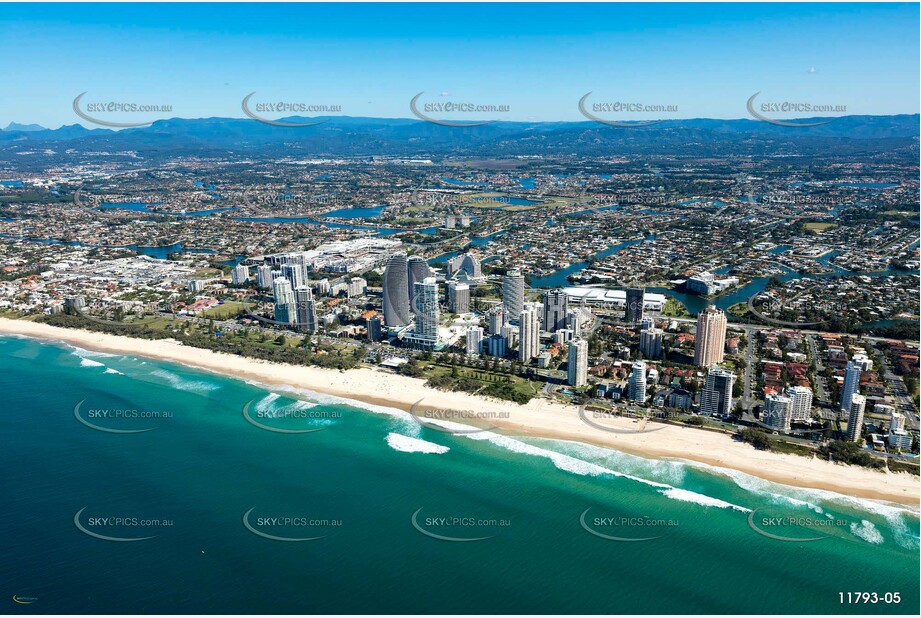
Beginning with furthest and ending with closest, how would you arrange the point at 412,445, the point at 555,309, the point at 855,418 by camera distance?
the point at 555,309, the point at 412,445, the point at 855,418

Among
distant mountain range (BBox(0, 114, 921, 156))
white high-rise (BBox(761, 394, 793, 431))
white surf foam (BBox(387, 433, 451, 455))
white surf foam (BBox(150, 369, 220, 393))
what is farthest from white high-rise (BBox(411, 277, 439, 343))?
distant mountain range (BBox(0, 114, 921, 156))

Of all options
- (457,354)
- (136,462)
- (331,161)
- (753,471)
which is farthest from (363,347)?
(331,161)

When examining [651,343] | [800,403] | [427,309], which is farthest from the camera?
[427,309]

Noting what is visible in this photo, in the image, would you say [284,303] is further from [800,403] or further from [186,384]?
[800,403]

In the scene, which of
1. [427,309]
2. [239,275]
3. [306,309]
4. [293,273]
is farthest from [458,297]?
[239,275]

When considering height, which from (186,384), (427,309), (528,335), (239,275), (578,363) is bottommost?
→ (186,384)

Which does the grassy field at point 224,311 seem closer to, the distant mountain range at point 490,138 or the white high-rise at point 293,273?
the white high-rise at point 293,273

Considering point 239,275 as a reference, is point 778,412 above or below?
below

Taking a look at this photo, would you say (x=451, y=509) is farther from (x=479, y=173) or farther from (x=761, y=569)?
(x=479, y=173)
